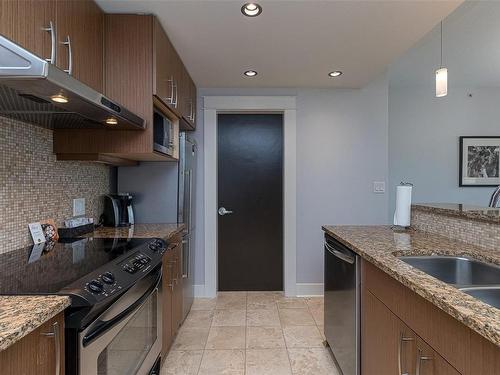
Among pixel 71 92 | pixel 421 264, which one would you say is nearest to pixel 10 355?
pixel 71 92

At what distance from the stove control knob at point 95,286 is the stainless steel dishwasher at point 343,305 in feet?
4.02

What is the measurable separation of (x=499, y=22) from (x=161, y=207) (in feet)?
10.4

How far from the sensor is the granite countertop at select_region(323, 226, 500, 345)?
776 millimetres

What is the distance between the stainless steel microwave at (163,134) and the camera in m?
2.06

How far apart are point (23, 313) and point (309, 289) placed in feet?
9.88

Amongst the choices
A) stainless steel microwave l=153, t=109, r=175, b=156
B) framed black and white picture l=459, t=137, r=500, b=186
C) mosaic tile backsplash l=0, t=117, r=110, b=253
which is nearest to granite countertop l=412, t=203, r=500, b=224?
stainless steel microwave l=153, t=109, r=175, b=156

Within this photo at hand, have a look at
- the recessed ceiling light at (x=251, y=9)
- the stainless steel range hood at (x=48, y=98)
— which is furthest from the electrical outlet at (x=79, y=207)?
the recessed ceiling light at (x=251, y=9)

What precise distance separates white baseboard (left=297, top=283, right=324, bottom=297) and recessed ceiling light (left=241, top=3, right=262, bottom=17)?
2.67 meters

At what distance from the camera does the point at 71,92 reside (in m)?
1.11

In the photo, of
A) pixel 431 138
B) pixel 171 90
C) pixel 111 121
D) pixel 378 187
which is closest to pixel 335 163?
pixel 378 187

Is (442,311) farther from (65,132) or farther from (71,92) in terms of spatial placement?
(65,132)

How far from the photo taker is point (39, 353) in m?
0.86

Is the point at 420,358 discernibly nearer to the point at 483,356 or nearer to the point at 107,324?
the point at 483,356

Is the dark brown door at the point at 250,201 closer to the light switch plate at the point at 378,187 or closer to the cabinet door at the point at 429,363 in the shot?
the light switch plate at the point at 378,187
